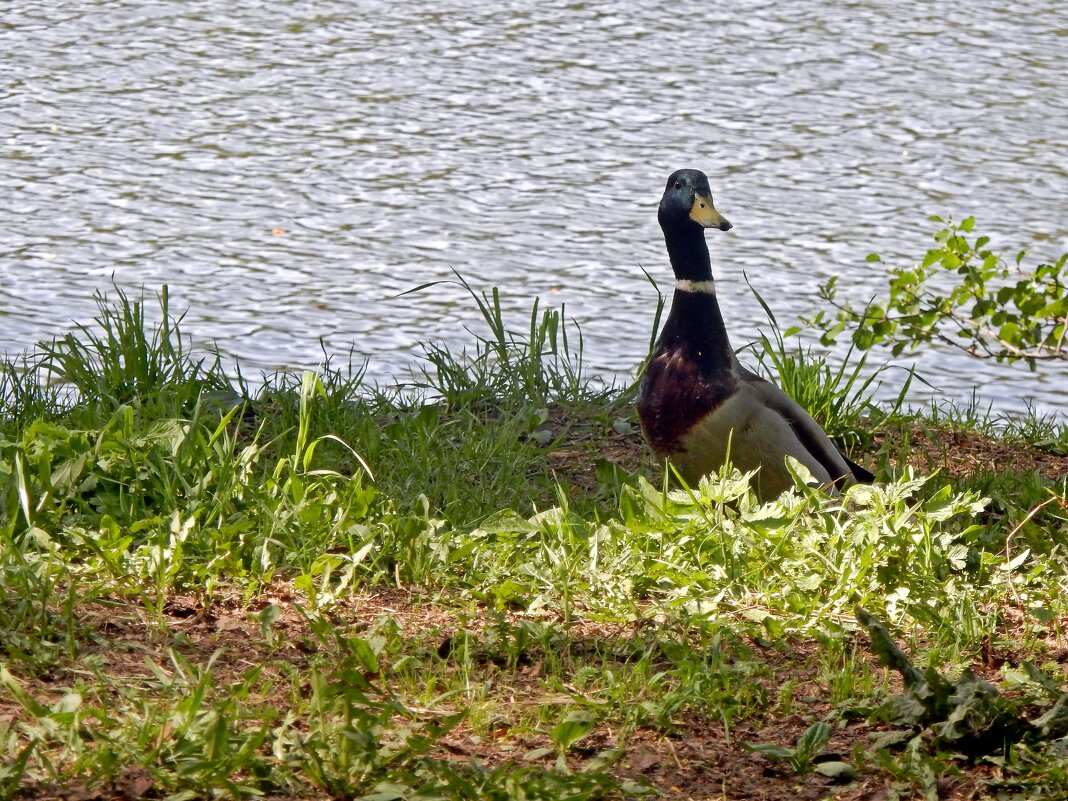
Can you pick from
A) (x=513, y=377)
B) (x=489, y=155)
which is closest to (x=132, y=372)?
(x=513, y=377)

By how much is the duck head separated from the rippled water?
2120 millimetres

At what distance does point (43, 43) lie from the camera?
1120cm

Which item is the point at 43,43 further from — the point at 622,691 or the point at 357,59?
the point at 622,691

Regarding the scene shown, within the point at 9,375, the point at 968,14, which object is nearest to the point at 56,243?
the point at 9,375

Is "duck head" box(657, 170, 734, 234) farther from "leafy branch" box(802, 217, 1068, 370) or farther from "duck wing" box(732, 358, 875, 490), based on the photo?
"leafy branch" box(802, 217, 1068, 370)

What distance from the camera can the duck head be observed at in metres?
4.55


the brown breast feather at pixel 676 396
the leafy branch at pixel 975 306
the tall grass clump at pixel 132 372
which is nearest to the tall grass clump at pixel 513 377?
the tall grass clump at pixel 132 372

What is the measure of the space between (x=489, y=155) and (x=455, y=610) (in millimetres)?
5896

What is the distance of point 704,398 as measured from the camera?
4.44 m

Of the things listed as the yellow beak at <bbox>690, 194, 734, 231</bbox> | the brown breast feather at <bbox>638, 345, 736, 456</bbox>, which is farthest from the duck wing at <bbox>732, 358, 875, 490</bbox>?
the yellow beak at <bbox>690, 194, 734, 231</bbox>

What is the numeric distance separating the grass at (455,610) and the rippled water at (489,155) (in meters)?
1.91

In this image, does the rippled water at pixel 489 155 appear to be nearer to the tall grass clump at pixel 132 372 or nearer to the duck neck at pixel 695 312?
the tall grass clump at pixel 132 372

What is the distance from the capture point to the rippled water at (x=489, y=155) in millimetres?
7320

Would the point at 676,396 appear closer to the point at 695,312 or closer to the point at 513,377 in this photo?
the point at 695,312
